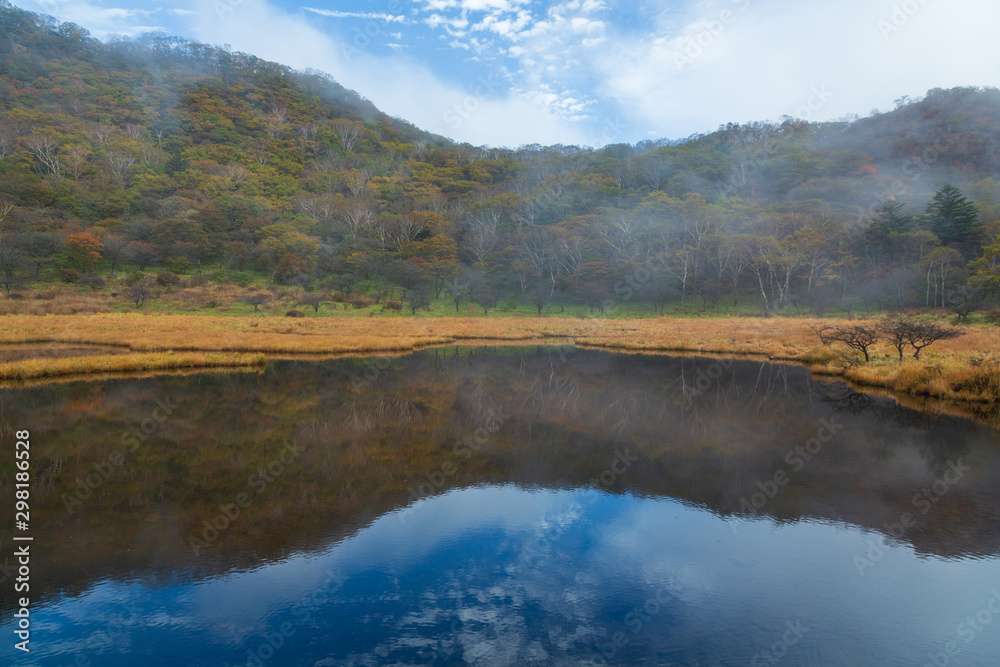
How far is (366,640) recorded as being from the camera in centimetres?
454

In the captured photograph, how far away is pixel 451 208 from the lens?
8100 cm

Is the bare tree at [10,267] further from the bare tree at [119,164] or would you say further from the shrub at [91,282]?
the bare tree at [119,164]

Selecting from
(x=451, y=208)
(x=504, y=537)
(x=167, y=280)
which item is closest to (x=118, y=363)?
(x=504, y=537)

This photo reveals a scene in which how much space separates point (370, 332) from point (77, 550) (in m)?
28.0

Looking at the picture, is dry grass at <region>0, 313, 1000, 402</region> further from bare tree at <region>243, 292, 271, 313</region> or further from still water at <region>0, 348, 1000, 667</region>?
bare tree at <region>243, 292, 271, 313</region>

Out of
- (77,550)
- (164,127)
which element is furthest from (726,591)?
(164,127)

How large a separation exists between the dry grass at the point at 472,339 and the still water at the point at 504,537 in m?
3.91

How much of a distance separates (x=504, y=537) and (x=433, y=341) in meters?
25.5

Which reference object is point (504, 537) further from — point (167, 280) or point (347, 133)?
point (347, 133)

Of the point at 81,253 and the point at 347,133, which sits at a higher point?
the point at 347,133

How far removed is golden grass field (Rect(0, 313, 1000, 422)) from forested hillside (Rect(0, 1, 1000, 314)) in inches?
551

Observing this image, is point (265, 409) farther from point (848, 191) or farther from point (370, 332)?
point (848, 191)

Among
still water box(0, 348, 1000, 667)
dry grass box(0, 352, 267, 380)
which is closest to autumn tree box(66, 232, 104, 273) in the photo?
dry grass box(0, 352, 267, 380)

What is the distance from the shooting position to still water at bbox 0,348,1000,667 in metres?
4.59
